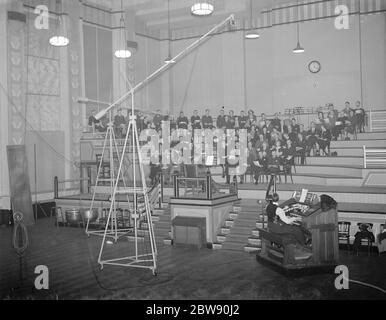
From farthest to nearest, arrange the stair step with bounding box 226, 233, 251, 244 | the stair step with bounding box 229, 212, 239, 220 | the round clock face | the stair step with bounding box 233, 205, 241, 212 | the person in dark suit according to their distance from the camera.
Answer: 1. the round clock face
2. the person in dark suit
3. the stair step with bounding box 233, 205, 241, 212
4. the stair step with bounding box 229, 212, 239, 220
5. the stair step with bounding box 226, 233, 251, 244

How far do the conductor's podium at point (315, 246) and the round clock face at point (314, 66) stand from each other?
8.74 m

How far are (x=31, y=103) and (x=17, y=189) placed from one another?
2584mm

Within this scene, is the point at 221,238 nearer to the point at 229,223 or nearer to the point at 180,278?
the point at 229,223

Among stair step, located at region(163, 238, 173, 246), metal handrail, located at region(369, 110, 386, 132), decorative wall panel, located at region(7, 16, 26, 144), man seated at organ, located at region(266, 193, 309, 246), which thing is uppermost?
decorative wall panel, located at region(7, 16, 26, 144)

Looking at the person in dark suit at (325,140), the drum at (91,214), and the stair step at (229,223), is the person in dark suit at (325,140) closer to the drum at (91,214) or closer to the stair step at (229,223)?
the stair step at (229,223)

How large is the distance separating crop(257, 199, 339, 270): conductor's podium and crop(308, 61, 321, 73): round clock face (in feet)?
28.7

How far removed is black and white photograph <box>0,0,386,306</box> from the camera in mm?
7531

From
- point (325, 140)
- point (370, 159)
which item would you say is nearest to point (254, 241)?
point (370, 159)

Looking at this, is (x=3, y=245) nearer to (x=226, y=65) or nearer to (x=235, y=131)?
(x=235, y=131)

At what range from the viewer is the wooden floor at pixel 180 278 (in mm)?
6782

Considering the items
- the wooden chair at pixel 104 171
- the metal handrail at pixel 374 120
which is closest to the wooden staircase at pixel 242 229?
the wooden chair at pixel 104 171

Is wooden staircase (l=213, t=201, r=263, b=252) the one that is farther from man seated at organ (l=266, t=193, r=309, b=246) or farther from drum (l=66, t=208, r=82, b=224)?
drum (l=66, t=208, r=82, b=224)

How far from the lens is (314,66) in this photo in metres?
15.7

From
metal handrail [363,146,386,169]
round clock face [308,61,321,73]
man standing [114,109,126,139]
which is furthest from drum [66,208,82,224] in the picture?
round clock face [308,61,321,73]
